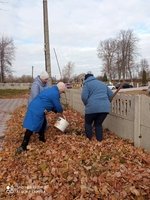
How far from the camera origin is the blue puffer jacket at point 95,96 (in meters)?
8.11

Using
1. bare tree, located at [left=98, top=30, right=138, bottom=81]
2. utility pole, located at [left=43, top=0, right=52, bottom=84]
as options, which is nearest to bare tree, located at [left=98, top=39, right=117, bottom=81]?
bare tree, located at [left=98, top=30, right=138, bottom=81]

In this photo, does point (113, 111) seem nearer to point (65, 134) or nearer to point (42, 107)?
point (65, 134)

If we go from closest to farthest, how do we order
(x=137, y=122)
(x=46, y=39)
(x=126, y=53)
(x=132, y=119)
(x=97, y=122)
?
(x=137, y=122) < (x=132, y=119) < (x=97, y=122) < (x=46, y=39) < (x=126, y=53)

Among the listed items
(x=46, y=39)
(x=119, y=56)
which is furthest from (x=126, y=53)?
→ (x=46, y=39)

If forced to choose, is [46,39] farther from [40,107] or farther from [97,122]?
[40,107]

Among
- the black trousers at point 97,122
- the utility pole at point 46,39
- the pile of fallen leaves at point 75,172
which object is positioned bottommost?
the pile of fallen leaves at point 75,172

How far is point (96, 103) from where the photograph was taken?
26.6 feet

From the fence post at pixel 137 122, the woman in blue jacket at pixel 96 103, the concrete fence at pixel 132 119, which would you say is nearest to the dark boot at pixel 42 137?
the woman in blue jacket at pixel 96 103

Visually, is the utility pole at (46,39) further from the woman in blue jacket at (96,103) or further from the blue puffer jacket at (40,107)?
the blue puffer jacket at (40,107)

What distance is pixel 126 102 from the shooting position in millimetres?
8688

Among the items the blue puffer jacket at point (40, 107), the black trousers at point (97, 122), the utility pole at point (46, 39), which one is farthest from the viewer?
the utility pole at point (46, 39)

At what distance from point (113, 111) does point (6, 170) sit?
3.96 metres

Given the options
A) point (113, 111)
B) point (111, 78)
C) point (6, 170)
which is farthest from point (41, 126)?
point (111, 78)

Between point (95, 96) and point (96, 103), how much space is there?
170mm
